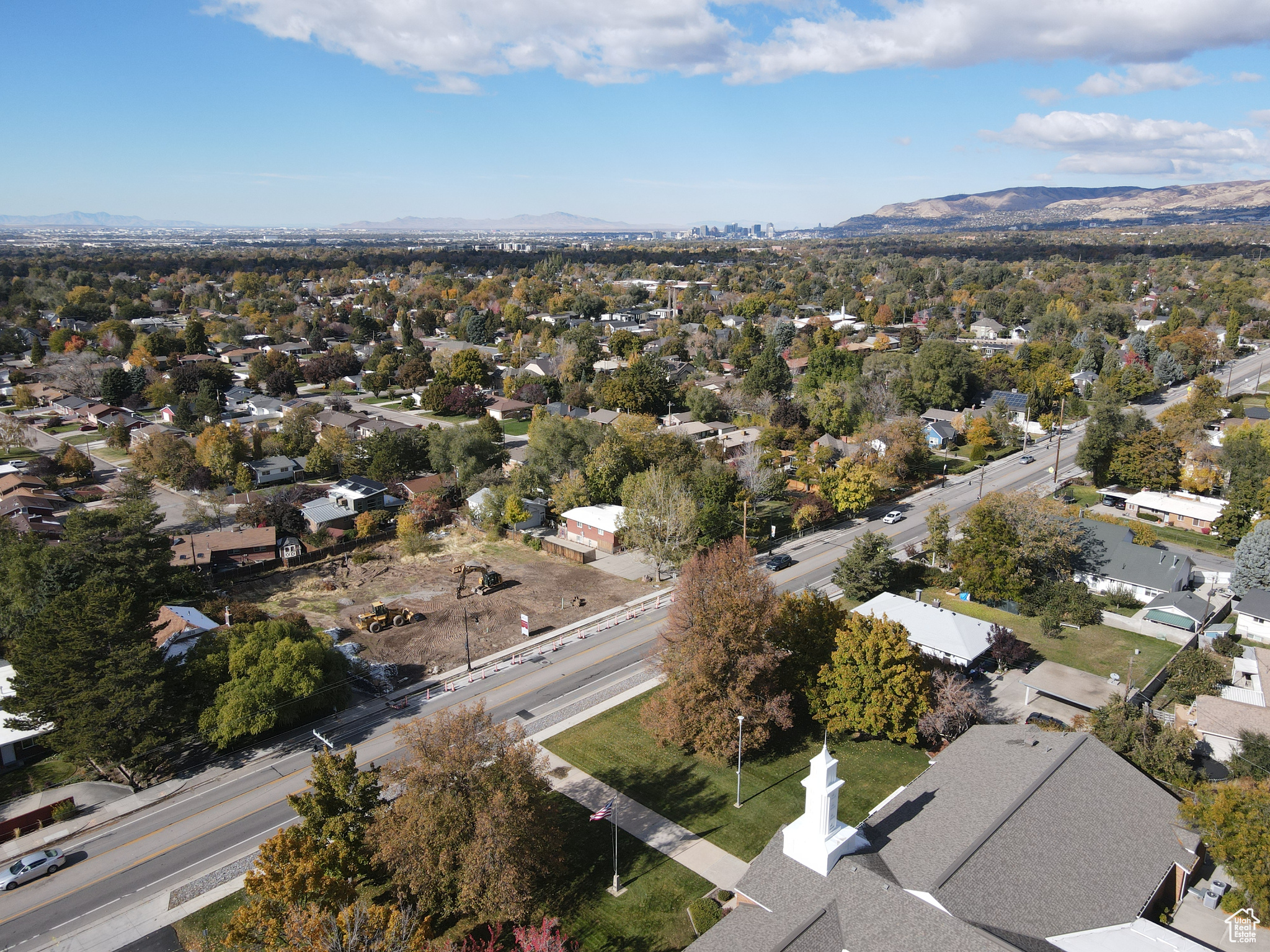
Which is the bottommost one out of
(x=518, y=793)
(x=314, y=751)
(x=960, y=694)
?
(x=314, y=751)

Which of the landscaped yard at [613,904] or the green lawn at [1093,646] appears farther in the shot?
the green lawn at [1093,646]

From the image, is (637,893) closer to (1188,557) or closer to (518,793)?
(518,793)

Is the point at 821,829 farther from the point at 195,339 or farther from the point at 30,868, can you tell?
the point at 195,339

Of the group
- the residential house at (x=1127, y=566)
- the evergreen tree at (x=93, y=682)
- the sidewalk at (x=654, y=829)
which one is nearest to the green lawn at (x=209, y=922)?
the evergreen tree at (x=93, y=682)

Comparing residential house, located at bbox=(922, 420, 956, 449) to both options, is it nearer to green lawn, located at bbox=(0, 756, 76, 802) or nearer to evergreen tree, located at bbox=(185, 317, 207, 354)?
green lawn, located at bbox=(0, 756, 76, 802)

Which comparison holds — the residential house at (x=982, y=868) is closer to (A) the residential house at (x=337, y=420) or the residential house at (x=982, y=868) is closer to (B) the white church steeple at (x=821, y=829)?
(B) the white church steeple at (x=821, y=829)

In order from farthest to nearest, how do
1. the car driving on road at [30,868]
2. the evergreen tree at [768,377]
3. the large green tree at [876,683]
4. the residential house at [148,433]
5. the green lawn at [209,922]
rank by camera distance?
the evergreen tree at [768,377] → the residential house at [148,433] → the large green tree at [876,683] → the car driving on road at [30,868] → the green lawn at [209,922]

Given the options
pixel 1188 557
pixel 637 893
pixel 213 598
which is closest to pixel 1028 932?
pixel 637 893
